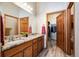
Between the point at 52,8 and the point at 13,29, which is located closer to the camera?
the point at 13,29

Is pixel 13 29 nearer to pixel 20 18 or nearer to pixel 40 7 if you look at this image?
pixel 20 18

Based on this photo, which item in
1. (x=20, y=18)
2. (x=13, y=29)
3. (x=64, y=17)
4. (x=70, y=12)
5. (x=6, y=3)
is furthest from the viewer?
(x=64, y=17)

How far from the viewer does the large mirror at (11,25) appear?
2.58 m

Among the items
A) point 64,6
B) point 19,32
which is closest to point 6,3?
point 19,32

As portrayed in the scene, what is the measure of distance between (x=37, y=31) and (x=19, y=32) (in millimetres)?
1440

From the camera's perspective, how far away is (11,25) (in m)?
2.75

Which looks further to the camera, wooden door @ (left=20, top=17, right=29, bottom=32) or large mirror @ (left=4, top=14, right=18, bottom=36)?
wooden door @ (left=20, top=17, right=29, bottom=32)

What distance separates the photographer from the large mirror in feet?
8.46

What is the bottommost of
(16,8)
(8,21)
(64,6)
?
(8,21)

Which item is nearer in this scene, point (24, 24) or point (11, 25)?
point (11, 25)

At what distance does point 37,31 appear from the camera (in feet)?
14.5

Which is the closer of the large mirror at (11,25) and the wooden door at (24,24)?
the large mirror at (11,25)

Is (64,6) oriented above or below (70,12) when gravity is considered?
above

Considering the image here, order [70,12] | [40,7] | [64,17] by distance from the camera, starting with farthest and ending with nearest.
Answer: [40,7], [64,17], [70,12]
